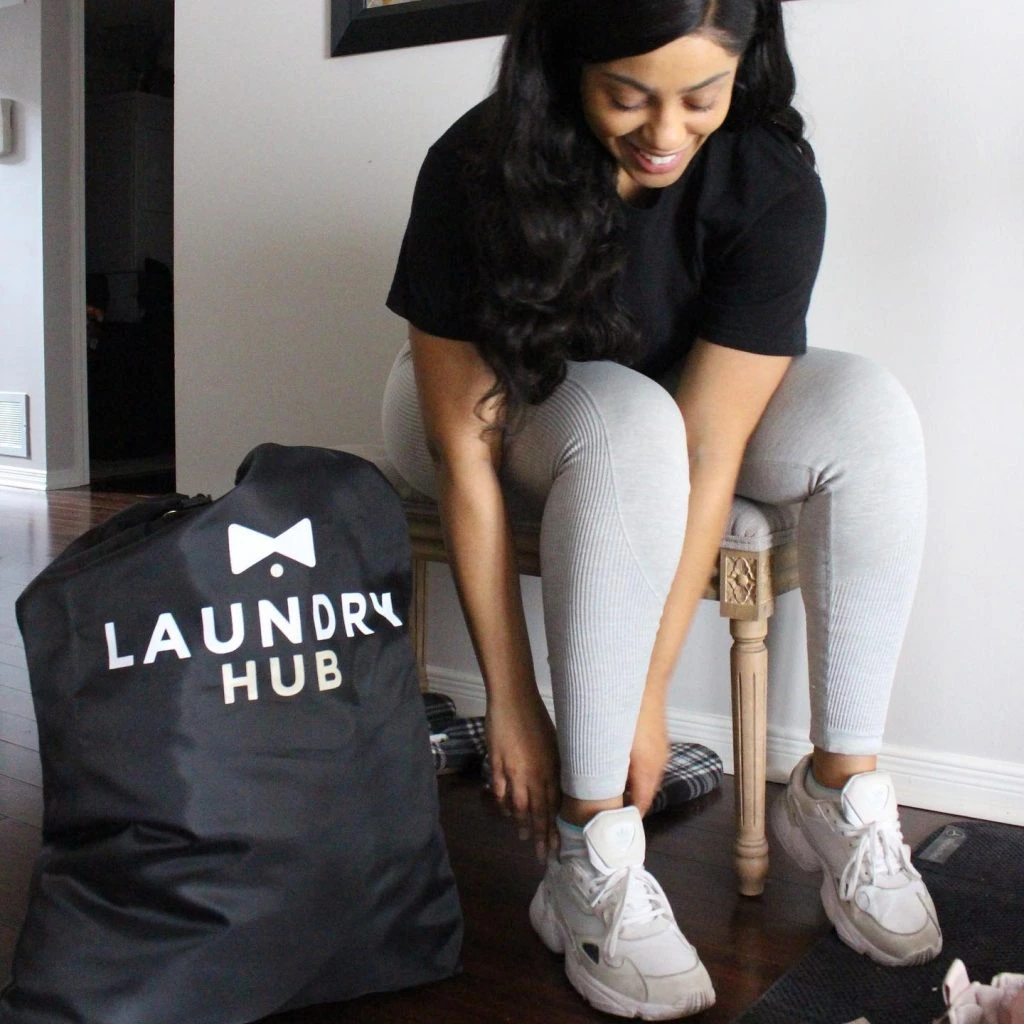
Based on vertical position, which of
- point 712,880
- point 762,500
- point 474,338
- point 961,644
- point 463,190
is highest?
point 463,190

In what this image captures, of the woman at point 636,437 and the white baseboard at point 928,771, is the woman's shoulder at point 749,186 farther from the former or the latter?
the white baseboard at point 928,771

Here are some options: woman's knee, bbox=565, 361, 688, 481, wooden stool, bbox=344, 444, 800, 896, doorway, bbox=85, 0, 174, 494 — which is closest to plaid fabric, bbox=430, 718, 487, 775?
wooden stool, bbox=344, 444, 800, 896

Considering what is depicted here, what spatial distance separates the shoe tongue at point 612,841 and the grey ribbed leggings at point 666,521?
0.07 ft

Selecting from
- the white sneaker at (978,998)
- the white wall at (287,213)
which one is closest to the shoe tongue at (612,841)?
the white sneaker at (978,998)

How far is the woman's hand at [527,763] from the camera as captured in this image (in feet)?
3.04

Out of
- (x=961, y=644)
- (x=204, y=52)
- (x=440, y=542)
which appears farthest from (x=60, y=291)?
(x=961, y=644)

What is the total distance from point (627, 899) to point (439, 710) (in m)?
0.64

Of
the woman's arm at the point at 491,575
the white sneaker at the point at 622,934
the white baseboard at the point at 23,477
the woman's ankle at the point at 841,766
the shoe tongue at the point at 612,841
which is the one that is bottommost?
the white baseboard at the point at 23,477

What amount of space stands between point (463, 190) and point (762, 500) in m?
0.38

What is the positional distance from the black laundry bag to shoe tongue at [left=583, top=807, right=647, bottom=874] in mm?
126

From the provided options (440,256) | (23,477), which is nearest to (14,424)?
(23,477)

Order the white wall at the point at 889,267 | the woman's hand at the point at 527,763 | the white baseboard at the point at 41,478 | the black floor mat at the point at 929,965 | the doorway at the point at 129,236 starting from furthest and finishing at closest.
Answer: the doorway at the point at 129,236
the white baseboard at the point at 41,478
the white wall at the point at 889,267
the woman's hand at the point at 527,763
the black floor mat at the point at 929,965

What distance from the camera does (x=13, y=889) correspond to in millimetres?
981

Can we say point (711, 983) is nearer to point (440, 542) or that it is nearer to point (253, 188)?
point (440, 542)
